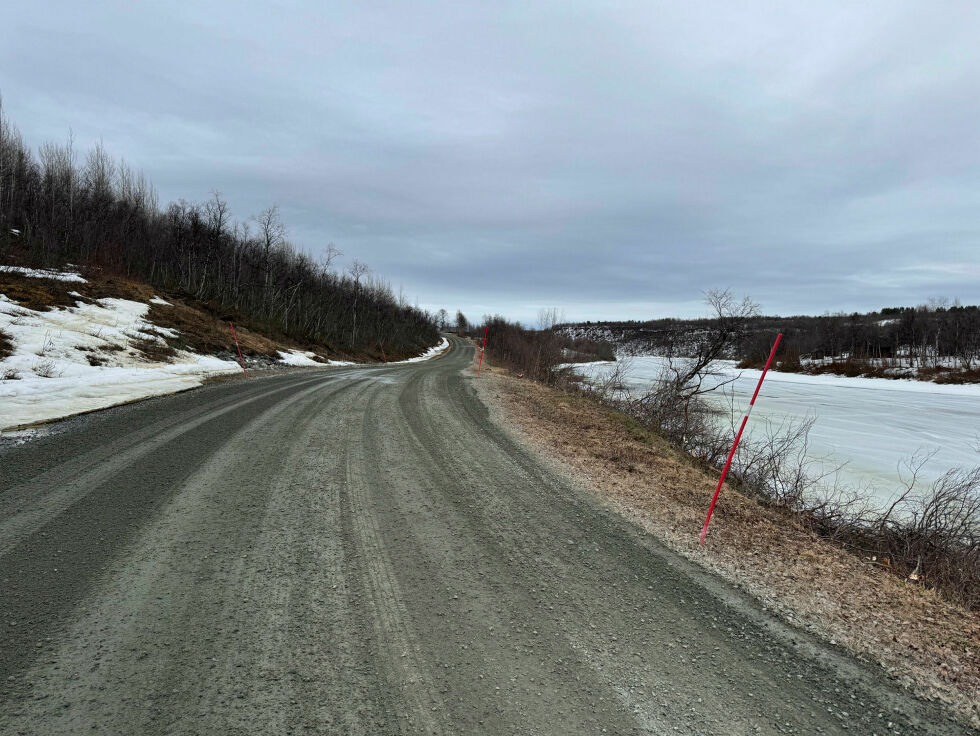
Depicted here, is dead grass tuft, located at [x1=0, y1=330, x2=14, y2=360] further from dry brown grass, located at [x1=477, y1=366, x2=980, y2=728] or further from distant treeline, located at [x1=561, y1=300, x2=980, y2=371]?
distant treeline, located at [x1=561, y1=300, x2=980, y2=371]

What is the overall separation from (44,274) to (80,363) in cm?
1046

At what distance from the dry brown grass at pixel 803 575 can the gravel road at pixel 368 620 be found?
10.6 inches

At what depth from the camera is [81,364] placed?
11.4 metres

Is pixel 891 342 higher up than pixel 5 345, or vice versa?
pixel 891 342

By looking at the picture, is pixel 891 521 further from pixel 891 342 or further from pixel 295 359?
pixel 891 342

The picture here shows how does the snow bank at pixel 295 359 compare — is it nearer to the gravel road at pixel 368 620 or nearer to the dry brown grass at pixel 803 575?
the gravel road at pixel 368 620

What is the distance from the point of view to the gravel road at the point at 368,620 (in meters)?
1.96

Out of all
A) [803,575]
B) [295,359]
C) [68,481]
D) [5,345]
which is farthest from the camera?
[295,359]

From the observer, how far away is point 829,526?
17.3ft

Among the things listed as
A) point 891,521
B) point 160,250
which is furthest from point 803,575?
point 160,250

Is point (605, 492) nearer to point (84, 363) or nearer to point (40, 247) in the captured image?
point (84, 363)

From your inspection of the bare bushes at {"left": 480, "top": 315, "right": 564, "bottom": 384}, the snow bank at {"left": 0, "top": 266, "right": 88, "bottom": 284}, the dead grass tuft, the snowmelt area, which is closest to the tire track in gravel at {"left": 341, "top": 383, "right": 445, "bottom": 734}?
the snowmelt area

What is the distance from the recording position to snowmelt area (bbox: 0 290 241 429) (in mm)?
7551

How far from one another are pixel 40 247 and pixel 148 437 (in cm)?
2646
